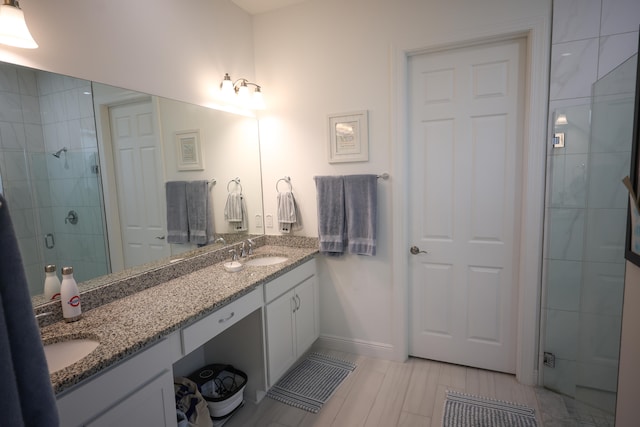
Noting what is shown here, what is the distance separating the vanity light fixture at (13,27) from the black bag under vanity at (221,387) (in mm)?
1917

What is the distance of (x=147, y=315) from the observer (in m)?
1.45

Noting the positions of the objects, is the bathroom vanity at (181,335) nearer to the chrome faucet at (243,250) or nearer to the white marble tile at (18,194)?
the chrome faucet at (243,250)

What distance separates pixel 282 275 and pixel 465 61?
1.88 m

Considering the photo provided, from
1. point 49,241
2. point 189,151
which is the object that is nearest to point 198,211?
point 189,151

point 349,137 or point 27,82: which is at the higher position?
point 27,82

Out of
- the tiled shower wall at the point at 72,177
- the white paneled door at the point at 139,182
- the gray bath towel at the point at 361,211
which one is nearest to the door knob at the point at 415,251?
the gray bath towel at the point at 361,211

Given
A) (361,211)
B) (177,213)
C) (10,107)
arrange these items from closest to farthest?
(10,107) < (177,213) < (361,211)

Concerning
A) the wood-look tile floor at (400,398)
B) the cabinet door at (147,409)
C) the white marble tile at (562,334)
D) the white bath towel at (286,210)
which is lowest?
the wood-look tile floor at (400,398)

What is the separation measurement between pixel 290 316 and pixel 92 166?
4.80ft

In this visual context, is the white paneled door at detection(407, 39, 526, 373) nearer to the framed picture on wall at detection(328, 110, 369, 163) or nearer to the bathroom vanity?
the framed picture on wall at detection(328, 110, 369, 163)

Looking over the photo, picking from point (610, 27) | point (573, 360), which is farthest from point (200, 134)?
point (573, 360)

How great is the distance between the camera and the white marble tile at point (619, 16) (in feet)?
5.84

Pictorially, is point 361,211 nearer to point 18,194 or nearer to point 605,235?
point 605,235

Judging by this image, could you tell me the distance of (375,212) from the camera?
8.00 ft
